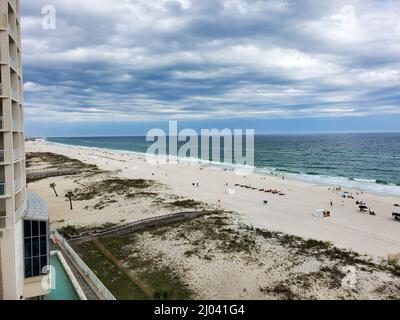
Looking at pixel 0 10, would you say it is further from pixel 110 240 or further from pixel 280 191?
pixel 280 191

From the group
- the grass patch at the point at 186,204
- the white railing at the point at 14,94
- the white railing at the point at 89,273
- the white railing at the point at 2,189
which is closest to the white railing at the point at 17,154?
the white railing at the point at 2,189

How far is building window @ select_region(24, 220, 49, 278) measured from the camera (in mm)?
13859

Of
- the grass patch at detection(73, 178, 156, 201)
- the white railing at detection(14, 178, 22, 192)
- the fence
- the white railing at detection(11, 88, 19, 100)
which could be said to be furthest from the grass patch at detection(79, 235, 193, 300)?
the grass patch at detection(73, 178, 156, 201)

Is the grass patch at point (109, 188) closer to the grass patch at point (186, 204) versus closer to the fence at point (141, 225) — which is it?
the grass patch at point (186, 204)

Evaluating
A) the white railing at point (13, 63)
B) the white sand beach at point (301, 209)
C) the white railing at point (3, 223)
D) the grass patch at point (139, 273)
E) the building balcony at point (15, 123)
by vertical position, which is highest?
the white railing at point (13, 63)

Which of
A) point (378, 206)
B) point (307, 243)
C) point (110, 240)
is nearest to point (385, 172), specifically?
point (378, 206)

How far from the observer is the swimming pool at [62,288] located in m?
14.0

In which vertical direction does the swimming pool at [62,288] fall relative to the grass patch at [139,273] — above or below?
above

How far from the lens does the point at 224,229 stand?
88.1ft

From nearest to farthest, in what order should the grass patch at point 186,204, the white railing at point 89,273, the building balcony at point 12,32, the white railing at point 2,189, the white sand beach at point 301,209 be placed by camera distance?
the white railing at point 2,189, the building balcony at point 12,32, the white railing at point 89,273, the white sand beach at point 301,209, the grass patch at point 186,204

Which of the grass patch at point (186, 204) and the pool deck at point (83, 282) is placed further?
the grass patch at point (186, 204)

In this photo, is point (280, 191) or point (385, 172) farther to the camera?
point (385, 172)
